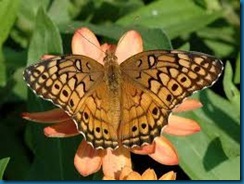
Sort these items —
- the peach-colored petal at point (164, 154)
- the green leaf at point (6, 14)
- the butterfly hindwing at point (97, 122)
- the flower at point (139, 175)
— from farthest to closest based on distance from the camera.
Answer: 1. the green leaf at point (6, 14)
2. the peach-colored petal at point (164, 154)
3. the butterfly hindwing at point (97, 122)
4. the flower at point (139, 175)

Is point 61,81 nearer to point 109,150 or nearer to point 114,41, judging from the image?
point 109,150

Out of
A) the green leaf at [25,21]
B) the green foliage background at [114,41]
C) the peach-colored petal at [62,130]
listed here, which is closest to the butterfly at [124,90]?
the peach-colored petal at [62,130]

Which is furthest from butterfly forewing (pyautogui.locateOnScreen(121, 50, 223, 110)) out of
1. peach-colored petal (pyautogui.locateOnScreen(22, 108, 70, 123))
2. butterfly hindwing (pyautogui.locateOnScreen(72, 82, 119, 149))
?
peach-colored petal (pyautogui.locateOnScreen(22, 108, 70, 123))

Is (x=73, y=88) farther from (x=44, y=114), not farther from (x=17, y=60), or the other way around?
(x=17, y=60)

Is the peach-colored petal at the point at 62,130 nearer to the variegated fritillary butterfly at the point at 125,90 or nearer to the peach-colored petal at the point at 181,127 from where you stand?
the variegated fritillary butterfly at the point at 125,90

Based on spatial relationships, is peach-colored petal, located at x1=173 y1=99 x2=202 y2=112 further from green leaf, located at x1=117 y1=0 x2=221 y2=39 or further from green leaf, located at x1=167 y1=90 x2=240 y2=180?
green leaf, located at x1=117 y1=0 x2=221 y2=39

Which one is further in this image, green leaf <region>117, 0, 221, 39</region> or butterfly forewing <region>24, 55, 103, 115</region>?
green leaf <region>117, 0, 221, 39</region>

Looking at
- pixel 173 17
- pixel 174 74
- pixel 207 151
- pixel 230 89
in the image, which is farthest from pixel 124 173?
pixel 173 17
